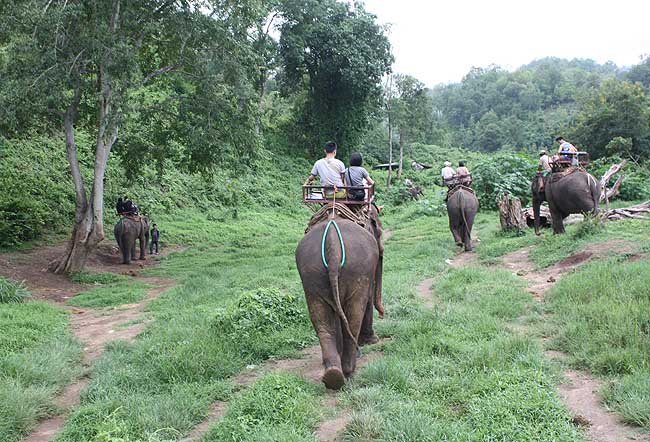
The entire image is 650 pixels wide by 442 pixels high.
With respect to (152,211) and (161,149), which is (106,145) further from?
(152,211)

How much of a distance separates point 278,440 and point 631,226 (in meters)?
10.5

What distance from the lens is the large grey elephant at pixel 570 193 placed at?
11109mm

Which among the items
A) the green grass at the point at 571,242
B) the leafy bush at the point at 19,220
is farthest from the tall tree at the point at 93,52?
the green grass at the point at 571,242

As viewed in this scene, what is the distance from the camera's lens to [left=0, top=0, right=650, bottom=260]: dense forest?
11016 millimetres

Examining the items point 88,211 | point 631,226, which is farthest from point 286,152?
point 631,226

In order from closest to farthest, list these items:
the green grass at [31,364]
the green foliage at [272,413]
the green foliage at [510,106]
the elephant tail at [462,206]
Answer: the green foliage at [272,413], the green grass at [31,364], the elephant tail at [462,206], the green foliage at [510,106]

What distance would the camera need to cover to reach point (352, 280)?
4988mm

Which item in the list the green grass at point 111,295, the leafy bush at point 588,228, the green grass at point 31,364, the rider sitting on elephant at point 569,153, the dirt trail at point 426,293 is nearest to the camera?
the green grass at point 31,364

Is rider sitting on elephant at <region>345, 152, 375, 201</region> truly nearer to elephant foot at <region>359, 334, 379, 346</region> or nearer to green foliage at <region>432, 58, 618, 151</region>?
elephant foot at <region>359, 334, 379, 346</region>

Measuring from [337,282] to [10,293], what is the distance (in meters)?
6.76

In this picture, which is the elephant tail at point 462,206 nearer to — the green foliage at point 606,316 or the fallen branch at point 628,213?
→ the fallen branch at point 628,213

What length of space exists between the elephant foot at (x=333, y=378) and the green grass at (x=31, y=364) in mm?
2349

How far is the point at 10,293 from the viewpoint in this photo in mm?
8992

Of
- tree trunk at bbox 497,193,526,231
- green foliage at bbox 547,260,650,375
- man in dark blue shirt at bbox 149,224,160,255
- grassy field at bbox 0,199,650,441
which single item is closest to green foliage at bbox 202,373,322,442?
grassy field at bbox 0,199,650,441
